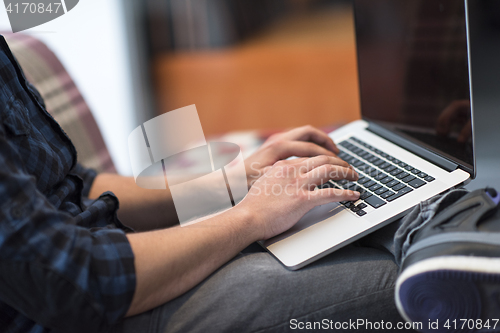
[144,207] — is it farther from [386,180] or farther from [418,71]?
[418,71]

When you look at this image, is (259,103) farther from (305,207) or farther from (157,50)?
(305,207)

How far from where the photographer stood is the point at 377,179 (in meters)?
0.69

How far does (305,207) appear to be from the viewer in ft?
2.04

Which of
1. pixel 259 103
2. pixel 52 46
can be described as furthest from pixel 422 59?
pixel 259 103

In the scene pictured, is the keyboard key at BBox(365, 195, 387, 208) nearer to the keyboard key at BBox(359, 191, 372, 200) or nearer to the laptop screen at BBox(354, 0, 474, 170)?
the keyboard key at BBox(359, 191, 372, 200)

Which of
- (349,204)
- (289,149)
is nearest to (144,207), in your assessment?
(289,149)

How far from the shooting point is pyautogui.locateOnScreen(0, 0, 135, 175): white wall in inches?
46.4

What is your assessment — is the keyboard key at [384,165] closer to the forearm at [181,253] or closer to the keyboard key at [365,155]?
the keyboard key at [365,155]

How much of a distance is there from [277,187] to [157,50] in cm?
211

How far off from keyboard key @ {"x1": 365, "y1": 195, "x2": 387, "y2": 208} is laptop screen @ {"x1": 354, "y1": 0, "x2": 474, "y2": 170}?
16 cm

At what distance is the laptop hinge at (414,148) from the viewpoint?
0.68 meters

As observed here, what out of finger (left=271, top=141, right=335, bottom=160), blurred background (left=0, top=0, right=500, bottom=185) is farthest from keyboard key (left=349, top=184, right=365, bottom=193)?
blurred background (left=0, top=0, right=500, bottom=185)

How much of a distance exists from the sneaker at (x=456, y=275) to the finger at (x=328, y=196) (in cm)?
16

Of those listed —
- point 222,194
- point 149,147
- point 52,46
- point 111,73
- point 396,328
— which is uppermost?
point 52,46
